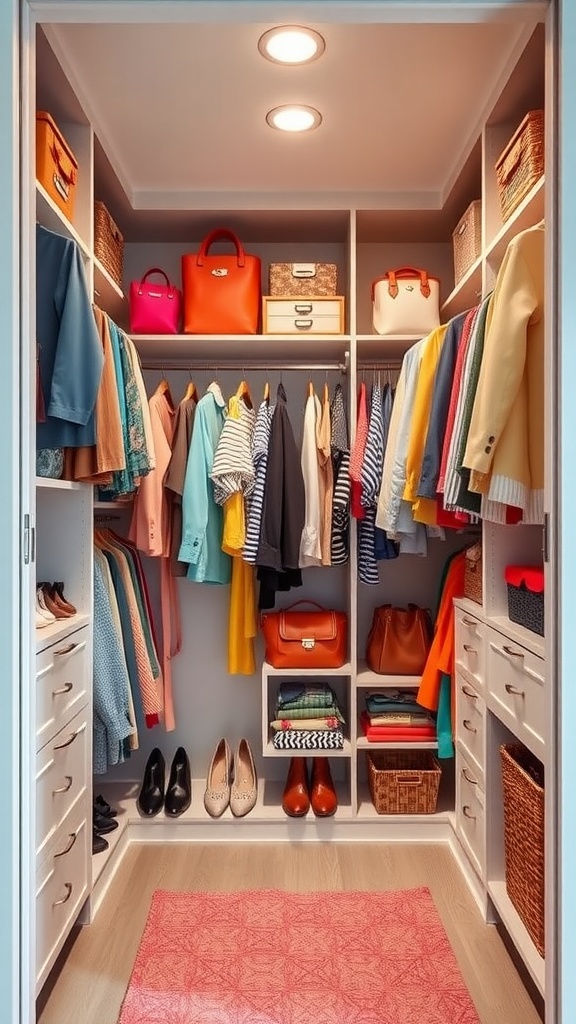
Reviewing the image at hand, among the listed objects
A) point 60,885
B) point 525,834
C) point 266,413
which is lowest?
point 60,885

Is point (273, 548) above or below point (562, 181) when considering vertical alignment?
below

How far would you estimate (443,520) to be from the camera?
2240 mm

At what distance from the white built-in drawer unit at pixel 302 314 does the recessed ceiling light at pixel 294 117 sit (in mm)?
631

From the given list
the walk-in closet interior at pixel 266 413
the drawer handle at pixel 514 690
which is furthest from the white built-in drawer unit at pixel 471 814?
the drawer handle at pixel 514 690

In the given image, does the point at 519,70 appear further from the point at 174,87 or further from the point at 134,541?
the point at 134,541

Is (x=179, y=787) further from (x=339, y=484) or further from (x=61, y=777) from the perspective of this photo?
(x=339, y=484)

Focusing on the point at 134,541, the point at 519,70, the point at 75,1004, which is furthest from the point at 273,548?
the point at 519,70

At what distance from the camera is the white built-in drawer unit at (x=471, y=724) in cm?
221

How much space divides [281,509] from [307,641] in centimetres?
53

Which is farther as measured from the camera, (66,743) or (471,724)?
(471,724)

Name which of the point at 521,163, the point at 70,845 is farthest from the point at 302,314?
the point at 70,845

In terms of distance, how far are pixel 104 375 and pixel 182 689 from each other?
1580mm

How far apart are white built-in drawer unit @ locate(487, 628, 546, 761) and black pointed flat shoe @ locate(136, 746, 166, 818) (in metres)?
1.37

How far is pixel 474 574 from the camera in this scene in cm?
235
